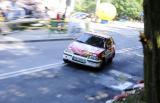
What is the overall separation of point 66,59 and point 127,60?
6293mm

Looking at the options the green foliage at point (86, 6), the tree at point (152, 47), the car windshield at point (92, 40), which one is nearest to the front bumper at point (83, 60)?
the car windshield at point (92, 40)

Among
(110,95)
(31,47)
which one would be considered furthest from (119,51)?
(110,95)

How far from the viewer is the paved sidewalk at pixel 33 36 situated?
26089 millimetres

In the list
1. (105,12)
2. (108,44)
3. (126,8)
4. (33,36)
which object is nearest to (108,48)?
(108,44)

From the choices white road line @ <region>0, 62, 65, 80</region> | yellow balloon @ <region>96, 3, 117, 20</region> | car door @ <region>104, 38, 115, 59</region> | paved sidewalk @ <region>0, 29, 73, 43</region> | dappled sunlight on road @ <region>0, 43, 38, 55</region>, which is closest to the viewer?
white road line @ <region>0, 62, 65, 80</region>

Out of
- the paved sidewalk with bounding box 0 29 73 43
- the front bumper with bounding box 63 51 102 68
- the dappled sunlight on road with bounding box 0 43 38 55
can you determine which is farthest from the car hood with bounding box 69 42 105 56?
the paved sidewalk with bounding box 0 29 73 43

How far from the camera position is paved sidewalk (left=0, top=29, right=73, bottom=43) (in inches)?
1027

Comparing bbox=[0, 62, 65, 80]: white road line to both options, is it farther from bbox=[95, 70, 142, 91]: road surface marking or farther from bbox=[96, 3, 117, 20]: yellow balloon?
bbox=[96, 3, 117, 20]: yellow balloon

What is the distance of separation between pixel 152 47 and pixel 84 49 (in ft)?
45.0

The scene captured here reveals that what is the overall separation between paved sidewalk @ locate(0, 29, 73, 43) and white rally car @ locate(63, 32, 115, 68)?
19.9 ft

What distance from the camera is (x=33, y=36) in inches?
1142

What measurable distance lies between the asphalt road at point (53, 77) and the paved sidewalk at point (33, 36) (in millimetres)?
→ 1221

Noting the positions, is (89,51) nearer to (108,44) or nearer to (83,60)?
(83,60)

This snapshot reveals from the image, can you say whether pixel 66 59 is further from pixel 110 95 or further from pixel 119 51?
pixel 119 51
